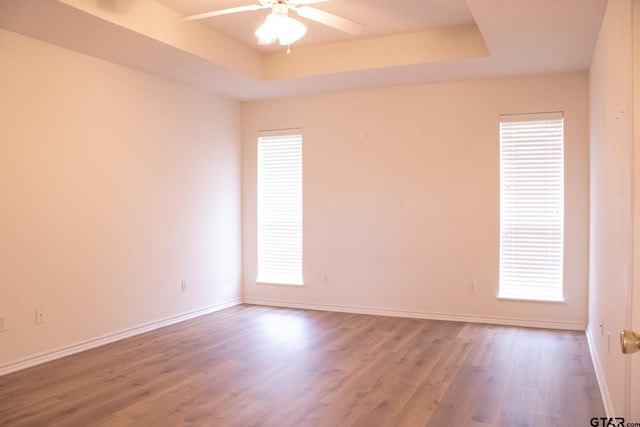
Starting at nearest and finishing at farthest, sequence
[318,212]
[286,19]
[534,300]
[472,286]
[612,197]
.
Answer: [612,197] < [286,19] < [534,300] < [472,286] < [318,212]

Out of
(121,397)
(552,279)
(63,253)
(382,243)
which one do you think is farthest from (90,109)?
(552,279)

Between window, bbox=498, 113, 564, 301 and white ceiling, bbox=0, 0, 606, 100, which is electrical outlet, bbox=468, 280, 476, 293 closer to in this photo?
window, bbox=498, 113, 564, 301

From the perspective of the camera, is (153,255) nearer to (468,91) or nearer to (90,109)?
(90,109)

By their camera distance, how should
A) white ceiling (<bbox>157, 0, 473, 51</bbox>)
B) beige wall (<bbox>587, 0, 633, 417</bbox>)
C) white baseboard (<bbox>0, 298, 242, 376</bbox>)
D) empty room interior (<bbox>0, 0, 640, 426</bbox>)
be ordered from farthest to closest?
white ceiling (<bbox>157, 0, 473, 51</bbox>)
white baseboard (<bbox>0, 298, 242, 376</bbox>)
empty room interior (<bbox>0, 0, 640, 426</bbox>)
beige wall (<bbox>587, 0, 633, 417</bbox>)

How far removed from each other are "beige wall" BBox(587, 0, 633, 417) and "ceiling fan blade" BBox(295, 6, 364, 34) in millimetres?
1626

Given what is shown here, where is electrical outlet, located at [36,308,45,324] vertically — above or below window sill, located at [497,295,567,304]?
above

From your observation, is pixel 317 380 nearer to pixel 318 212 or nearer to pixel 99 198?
pixel 99 198

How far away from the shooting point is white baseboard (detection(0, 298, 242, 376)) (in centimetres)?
402

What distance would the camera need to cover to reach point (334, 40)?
5.23 meters

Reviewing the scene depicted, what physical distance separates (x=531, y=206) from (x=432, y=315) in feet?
5.21

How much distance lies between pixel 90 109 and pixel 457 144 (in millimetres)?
3708

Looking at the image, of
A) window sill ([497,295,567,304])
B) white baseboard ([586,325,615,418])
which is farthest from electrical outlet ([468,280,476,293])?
white baseboard ([586,325,615,418])

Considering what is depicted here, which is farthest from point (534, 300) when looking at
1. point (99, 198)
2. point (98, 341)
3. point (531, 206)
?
point (99, 198)

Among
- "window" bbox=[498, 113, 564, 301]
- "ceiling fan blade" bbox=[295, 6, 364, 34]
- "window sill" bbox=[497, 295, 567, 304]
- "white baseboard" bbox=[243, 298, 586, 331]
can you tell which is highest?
"ceiling fan blade" bbox=[295, 6, 364, 34]
